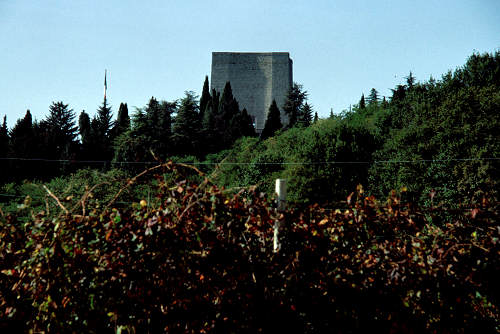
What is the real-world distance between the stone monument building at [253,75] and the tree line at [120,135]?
1168 centimetres

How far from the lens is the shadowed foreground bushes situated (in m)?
1.91

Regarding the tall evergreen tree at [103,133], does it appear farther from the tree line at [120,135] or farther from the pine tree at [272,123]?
the pine tree at [272,123]

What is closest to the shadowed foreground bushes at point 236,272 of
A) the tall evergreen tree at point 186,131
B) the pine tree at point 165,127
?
the pine tree at point 165,127

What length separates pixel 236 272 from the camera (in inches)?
77.2

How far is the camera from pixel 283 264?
2.03m

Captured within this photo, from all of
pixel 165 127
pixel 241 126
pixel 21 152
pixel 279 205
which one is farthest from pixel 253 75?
pixel 279 205

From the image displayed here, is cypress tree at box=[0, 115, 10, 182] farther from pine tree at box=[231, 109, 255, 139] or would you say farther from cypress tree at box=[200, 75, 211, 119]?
pine tree at box=[231, 109, 255, 139]

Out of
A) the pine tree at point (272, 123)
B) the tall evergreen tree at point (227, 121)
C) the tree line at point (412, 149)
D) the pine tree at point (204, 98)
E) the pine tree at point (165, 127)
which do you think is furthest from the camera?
the pine tree at point (204, 98)

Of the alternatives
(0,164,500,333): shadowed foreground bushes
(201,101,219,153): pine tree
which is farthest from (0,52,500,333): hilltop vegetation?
(201,101,219,153): pine tree

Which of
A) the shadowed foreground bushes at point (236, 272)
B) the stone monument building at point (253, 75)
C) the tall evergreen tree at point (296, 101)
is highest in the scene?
the stone monument building at point (253, 75)

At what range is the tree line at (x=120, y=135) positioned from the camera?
25.5 metres

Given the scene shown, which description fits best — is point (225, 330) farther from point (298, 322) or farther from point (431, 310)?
point (431, 310)

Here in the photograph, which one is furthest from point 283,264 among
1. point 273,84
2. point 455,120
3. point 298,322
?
point 273,84

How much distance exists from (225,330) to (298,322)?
412 mm
